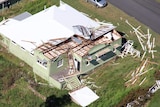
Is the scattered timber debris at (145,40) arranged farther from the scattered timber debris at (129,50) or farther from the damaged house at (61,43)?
the damaged house at (61,43)

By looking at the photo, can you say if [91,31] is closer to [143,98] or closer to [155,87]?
[155,87]

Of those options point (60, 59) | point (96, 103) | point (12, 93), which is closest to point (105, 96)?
point (96, 103)

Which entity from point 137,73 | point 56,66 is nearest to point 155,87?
point 137,73

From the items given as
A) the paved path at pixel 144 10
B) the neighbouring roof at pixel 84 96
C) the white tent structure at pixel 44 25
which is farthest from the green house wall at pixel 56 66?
the paved path at pixel 144 10

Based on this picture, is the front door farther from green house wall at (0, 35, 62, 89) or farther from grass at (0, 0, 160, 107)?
green house wall at (0, 35, 62, 89)

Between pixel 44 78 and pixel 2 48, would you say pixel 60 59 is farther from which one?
pixel 2 48

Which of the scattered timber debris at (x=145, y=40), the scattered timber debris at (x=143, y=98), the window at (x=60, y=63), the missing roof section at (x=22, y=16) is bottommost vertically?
the scattered timber debris at (x=143, y=98)
